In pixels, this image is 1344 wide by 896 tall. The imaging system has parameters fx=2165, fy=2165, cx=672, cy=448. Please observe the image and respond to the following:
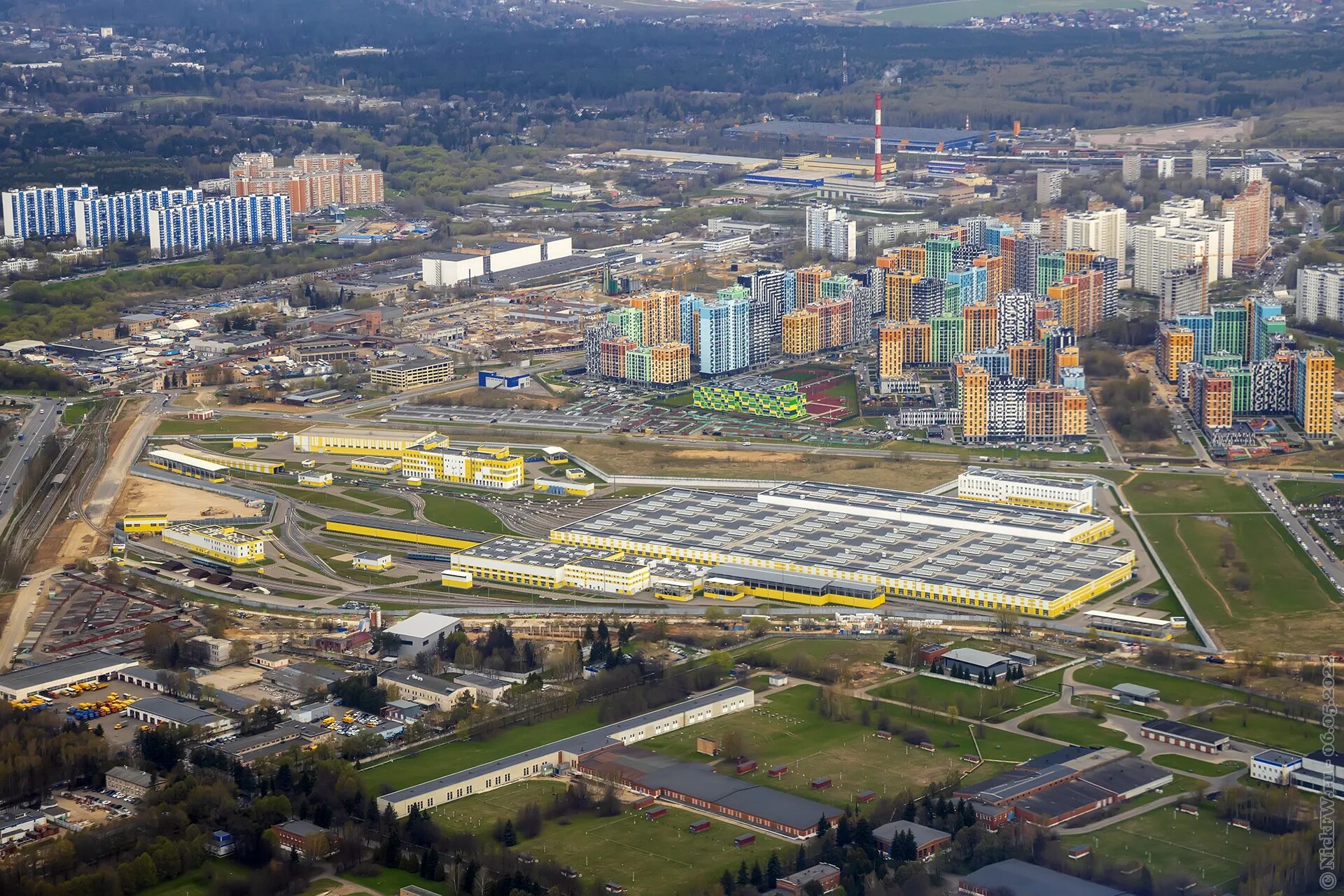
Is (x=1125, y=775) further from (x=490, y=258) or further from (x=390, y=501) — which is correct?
(x=490, y=258)

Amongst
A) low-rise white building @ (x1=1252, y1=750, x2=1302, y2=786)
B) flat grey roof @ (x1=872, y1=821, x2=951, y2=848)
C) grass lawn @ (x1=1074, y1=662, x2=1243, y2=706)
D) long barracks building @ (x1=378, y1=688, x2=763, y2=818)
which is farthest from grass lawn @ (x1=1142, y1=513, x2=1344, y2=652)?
flat grey roof @ (x1=872, y1=821, x2=951, y2=848)

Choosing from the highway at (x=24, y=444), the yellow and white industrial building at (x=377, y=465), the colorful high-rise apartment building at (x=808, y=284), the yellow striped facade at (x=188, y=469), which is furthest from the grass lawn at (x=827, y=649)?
the colorful high-rise apartment building at (x=808, y=284)

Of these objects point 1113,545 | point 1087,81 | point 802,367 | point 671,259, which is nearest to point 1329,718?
point 1113,545

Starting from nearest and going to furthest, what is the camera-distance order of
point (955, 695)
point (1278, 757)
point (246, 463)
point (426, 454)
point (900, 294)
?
point (1278, 757) → point (955, 695) → point (426, 454) → point (246, 463) → point (900, 294)

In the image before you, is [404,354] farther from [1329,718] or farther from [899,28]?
[899,28]

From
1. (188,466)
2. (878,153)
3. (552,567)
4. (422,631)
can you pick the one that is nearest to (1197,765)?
(422,631)

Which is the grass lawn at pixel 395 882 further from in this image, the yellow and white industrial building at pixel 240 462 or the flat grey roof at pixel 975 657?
the yellow and white industrial building at pixel 240 462
